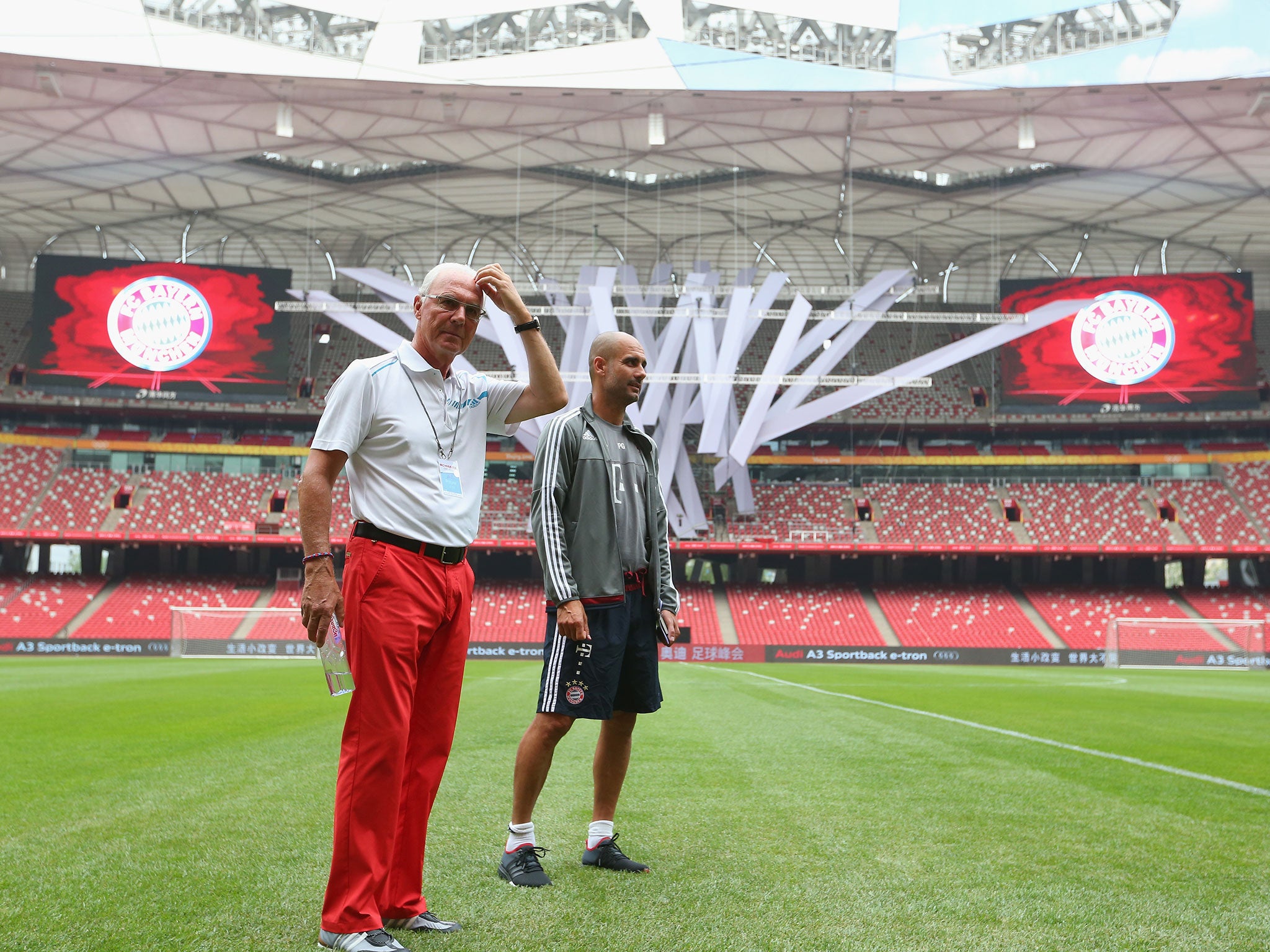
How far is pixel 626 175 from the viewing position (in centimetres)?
3397

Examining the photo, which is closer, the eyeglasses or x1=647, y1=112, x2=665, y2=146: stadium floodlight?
the eyeglasses

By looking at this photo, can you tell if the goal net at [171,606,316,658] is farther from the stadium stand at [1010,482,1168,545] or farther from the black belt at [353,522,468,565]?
the black belt at [353,522,468,565]

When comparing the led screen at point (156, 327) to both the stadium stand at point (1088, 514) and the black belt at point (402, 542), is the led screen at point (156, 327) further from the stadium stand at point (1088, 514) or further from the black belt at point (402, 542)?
the black belt at point (402, 542)

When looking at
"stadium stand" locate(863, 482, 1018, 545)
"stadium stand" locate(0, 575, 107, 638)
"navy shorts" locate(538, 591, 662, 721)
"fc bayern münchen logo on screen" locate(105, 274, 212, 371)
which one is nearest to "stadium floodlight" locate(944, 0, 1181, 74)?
"stadium stand" locate(863, 482, 1018, 545)

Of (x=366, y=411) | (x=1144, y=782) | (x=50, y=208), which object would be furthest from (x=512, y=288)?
(x=50, y=208)

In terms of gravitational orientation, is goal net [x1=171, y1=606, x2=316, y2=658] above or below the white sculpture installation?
below

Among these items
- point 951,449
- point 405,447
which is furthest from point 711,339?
point 405,447

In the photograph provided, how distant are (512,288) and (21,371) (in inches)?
1819

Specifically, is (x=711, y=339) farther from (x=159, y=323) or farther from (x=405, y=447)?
(x=405, y=447)

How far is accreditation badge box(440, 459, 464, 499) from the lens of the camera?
328cm

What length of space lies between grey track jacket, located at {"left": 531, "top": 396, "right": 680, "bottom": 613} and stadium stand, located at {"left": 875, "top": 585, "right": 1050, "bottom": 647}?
101ft

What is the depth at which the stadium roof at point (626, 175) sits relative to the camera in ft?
88.7

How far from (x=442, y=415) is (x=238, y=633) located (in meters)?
32.1

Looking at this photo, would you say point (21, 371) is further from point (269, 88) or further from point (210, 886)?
point (210, 886)
